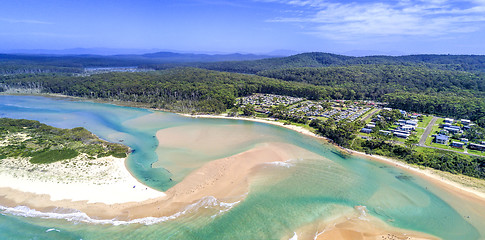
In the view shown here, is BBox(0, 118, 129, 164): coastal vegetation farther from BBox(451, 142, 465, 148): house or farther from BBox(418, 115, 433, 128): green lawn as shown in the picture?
BBox(418, 115, 433, 128): green lawn

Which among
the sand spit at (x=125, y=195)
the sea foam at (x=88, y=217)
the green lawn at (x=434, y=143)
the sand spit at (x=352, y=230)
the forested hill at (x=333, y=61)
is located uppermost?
the forested hill at (x=333, y=61)

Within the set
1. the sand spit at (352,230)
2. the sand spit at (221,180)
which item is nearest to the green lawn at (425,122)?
the sand spit at (221,180)

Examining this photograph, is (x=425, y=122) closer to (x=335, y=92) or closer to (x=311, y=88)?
(x=335, y=92)

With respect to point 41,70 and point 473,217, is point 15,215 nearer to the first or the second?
point 473,217

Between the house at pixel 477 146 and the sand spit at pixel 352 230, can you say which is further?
the house at pixel 477 146

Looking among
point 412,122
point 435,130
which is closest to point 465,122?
point 435,130

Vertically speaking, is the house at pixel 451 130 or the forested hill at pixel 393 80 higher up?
the forested hill at pixel 393 80

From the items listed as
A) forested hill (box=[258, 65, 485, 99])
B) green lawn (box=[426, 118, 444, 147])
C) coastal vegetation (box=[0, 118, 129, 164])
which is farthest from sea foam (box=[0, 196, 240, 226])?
forested hill (box=[258, 65, 485, 99])

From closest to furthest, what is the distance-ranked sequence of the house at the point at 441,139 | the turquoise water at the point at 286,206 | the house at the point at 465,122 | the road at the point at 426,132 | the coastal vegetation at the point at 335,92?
the turquoise water at the point at 286,206 → the coastal vegetation at the point at 335,92 → the house at the point at 441,139 → the road at the point at 426,132 → the house at the point at 465,122

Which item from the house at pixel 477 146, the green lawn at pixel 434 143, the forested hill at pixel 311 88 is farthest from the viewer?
the forested hill at pixel 311 88

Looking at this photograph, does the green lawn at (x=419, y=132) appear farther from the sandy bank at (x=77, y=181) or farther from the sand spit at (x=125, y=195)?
the sandy bank at (x=77, y=181)
